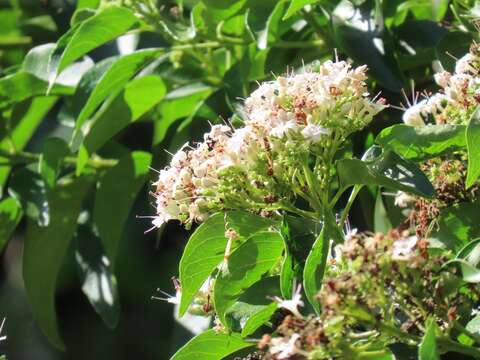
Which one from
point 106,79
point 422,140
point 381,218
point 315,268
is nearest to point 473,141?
point 422,140

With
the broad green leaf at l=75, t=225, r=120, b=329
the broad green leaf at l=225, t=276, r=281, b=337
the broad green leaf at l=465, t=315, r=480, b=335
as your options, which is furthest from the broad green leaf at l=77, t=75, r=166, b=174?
the broad green leaf at l=465, t=315, r=480, b=335

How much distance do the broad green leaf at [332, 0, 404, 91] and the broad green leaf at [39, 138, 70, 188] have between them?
0.74 metres

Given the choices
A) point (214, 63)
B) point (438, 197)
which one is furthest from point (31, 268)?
point (438, 197)

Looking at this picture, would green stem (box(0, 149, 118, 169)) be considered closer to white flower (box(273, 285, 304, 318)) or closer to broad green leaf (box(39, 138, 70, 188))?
broad green leaf (box(39, 138, 70, 188))

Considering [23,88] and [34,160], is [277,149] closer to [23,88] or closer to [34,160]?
[23,88]

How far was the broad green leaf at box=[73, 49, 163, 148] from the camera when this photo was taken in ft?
7.52

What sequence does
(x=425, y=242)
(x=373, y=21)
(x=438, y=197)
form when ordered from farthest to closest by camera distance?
(x=373, y=21)
(x=438, y=197)
(x=425, y=242)

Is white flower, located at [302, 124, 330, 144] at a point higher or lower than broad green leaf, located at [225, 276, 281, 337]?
higher

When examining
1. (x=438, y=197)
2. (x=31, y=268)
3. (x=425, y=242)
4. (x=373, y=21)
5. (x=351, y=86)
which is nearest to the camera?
(x=425, y=242)

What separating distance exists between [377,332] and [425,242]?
5.4 inches

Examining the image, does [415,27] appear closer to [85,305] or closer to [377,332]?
[377,332]

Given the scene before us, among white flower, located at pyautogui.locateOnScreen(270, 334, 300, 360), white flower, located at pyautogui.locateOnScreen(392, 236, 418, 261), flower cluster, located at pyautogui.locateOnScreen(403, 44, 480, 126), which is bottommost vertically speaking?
white flower, located at pyautogui.locateOnScreen(270, 334, 300, 360)

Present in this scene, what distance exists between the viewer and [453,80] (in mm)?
1715

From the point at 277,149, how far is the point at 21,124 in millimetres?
Result: 1383
